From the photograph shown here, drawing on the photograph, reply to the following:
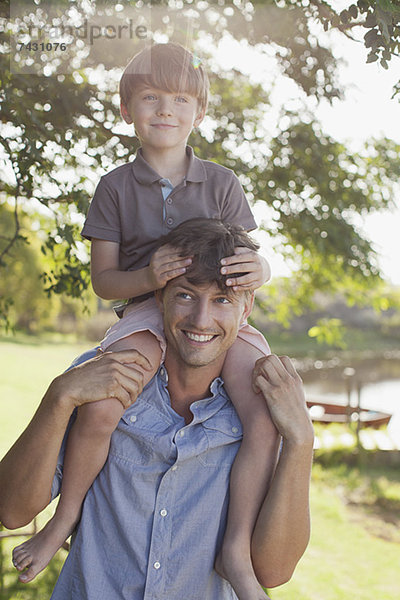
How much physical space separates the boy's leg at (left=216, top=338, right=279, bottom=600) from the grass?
375 centimetres

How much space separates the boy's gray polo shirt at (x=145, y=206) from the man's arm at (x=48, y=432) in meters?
0.47

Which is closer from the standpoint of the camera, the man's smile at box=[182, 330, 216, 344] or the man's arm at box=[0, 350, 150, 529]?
the man's arm at box=[0, 350, 150, 529]

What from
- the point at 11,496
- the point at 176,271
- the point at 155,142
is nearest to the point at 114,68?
the point at 155,142

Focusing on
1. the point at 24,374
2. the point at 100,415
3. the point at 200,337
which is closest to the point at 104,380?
the point at 100,415

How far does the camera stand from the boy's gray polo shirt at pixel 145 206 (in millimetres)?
2213

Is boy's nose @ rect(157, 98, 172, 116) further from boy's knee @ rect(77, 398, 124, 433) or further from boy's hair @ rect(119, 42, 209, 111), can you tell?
boy's knee @ rect(77, 398, 124, 433)

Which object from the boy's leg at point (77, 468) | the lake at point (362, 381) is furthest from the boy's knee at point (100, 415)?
the lake at point (362, 381)

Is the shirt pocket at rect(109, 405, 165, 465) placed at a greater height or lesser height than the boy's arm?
lesser

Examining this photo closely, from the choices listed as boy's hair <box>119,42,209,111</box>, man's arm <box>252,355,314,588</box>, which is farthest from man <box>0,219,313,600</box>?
boy's hair <box>119,42,209,111</box>

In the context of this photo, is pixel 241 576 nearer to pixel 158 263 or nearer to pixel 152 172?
pixel 158 263

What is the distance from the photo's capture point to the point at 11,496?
1907mm

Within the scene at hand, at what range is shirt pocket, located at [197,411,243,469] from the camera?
6.69ft

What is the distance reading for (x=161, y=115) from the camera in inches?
85.7

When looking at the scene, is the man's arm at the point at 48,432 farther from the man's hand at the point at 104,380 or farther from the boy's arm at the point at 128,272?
the boy's arm at the point at 128,272
